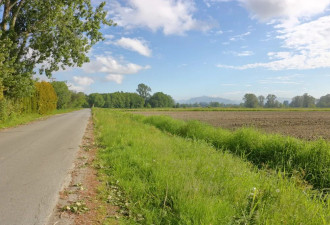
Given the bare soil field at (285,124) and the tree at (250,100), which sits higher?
the tree at (250,100)

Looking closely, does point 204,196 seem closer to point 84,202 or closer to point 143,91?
point 84,202

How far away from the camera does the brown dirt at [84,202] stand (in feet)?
12.4

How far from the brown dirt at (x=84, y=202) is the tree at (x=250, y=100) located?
6623 inches

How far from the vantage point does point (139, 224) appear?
12.0 feet

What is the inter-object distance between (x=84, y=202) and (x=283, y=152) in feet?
23.4

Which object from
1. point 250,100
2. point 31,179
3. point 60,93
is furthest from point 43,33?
point 250,100

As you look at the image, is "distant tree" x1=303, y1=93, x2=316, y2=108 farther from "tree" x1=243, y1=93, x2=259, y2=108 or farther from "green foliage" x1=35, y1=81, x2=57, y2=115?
"green foliage" x1=35, y1=81, x2=57, y2=115

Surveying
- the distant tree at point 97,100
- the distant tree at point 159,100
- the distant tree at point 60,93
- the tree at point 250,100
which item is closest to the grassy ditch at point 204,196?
the distant tree at point 60,93

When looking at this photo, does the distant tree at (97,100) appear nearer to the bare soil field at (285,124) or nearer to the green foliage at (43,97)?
the green foliage at (43,97)

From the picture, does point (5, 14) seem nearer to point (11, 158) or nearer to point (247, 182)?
point (11, 158)

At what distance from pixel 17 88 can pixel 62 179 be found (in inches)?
704

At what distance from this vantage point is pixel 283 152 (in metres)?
8.52

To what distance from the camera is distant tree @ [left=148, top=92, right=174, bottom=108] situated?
166700 millimetres

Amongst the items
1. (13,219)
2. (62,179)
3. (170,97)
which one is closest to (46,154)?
(62,179)
